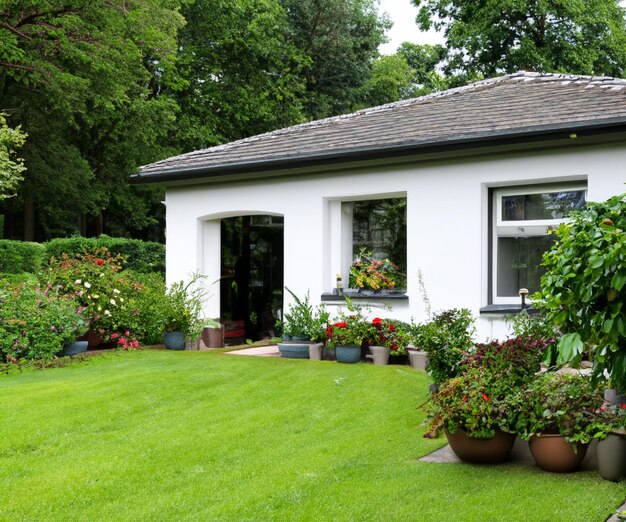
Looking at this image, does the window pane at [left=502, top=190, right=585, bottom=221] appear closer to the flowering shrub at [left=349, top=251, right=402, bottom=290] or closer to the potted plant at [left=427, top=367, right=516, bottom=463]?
the flowering shrub at [left=349, top=251, right=402, bottom=290]

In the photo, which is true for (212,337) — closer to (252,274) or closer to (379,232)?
(252,274)

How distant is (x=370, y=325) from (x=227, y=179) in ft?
12.9

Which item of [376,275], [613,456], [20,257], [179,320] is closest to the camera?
[613,456]

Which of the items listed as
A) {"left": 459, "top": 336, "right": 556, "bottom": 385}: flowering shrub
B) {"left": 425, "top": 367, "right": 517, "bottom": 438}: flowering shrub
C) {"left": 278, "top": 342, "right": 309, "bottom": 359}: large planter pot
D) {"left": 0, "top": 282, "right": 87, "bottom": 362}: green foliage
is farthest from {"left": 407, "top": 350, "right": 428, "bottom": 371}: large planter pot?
{"left": 0, "top": 282, "right": 87, "bottom": 362}: green foliage

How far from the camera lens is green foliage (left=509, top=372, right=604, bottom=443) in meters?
5.47

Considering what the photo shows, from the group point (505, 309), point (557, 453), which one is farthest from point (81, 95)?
point (557, 453)

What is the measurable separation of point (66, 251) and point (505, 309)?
556 inches

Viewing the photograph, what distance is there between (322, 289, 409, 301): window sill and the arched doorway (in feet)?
7.84

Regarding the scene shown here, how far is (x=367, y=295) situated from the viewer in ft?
36.7

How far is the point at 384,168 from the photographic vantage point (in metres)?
11.1

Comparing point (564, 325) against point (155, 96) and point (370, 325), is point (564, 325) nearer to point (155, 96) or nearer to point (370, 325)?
point (370, 325)

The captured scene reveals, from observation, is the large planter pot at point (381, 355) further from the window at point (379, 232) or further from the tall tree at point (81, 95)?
the tall tree at point (81, 95)

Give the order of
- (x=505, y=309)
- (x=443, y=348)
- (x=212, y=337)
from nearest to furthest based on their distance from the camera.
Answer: (x=443, y=348)
(x=505, y=309)
(x=212, y=337)

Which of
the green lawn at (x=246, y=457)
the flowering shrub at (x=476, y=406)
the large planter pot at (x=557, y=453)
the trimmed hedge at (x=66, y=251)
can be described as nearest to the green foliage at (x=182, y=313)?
the green lawn at (x=246, y=457)
